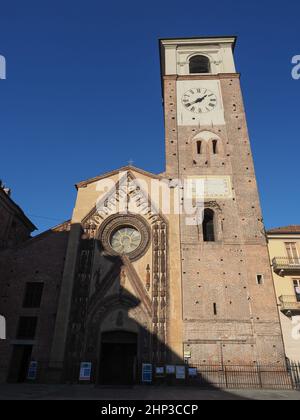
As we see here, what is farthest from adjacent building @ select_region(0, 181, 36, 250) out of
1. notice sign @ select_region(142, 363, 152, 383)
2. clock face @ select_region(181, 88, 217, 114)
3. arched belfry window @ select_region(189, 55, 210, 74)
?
arched belfry window @ select_region(189, 55, 210, 74)

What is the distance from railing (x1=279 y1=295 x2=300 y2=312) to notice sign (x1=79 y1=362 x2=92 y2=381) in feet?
40.3

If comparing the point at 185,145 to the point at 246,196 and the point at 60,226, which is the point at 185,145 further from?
the point at 60,226

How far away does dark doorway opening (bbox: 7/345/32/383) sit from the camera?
1889 cm

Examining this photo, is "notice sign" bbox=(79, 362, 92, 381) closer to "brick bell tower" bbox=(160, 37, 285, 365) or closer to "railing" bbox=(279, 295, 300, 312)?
"brick bell tower" bbox=(160, 37, 285, 365)

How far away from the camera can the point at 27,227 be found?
28.4 m

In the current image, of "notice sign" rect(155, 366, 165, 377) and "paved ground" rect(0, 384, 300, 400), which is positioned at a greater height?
"notice sign" rect(155, 366, 165, 377)

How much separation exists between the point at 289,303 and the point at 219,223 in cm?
690

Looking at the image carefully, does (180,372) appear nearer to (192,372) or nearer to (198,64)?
(192,372)

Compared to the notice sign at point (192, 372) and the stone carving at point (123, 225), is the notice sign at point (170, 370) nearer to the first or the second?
the notice sign at point (192, 372)

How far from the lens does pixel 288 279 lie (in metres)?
21.2

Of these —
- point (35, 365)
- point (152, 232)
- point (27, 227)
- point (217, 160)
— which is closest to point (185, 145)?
point (217, 160)

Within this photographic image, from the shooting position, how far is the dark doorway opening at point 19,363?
62.0ft

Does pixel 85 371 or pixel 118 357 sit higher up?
pixel 118 357

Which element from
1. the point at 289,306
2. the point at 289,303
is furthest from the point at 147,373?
the point at 289,303
